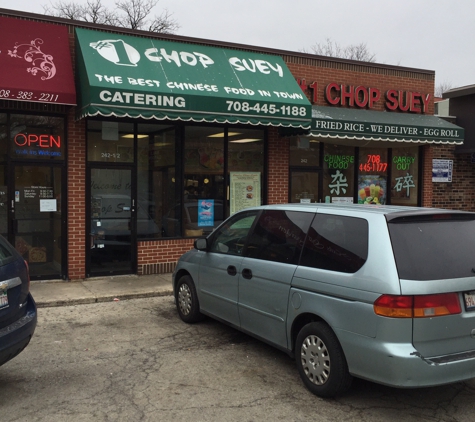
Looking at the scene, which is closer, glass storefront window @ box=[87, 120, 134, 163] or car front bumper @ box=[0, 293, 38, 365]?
car front bumper @ box=[0, 293, 38, 365]

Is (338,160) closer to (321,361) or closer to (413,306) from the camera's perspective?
(321,361)

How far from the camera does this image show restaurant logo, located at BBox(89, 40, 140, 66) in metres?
9.00

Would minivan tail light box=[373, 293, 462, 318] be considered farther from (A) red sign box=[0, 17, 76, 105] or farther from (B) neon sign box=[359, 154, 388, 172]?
(B) neon sign box=[359, 154, 388, 172]

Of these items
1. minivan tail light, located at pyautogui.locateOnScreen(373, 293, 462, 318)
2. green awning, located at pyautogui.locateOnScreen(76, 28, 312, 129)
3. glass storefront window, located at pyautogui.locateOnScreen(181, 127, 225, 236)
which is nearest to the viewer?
minivan tail light, located at pyautogui.locateOnScreen(373, 293, 462, 318)

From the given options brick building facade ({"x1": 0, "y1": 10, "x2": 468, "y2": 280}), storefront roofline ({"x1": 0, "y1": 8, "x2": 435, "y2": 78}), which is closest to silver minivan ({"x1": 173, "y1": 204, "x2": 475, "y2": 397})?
brick building facade ({"x1": 0, "y1": 10, "x2": 468, "y2": 280})

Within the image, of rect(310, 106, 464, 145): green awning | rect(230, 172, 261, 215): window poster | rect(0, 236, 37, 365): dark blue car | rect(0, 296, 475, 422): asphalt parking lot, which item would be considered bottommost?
rect(0, 296, 475, 422): asphalt parking lot

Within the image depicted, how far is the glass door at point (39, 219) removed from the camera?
8.98 meters

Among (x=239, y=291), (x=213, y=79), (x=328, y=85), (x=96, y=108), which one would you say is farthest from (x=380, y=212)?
(x=328, y=85)

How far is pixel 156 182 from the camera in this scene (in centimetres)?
1021

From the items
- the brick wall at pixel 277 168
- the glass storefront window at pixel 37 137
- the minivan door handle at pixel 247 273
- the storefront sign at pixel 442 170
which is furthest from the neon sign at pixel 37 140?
the storefront sign at pixel 442 170

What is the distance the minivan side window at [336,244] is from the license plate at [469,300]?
857 millimetres

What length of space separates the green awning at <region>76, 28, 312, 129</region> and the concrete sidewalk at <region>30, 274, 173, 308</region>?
2951mm

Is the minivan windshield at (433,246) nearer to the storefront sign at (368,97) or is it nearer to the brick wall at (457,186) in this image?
the storefront sign at (368,97)

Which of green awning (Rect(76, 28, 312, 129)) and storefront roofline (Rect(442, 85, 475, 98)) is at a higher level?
storefront roofline (Rect(442, 85, 475, 98))
